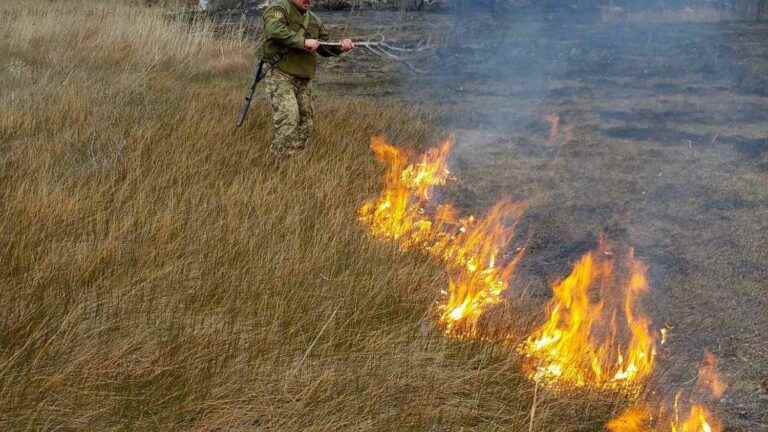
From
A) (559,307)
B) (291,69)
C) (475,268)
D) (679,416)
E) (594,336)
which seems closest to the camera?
(679,416)

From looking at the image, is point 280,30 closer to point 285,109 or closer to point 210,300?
point 285,109

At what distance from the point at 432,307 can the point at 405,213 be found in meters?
1.88

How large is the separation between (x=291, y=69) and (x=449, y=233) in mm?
2267

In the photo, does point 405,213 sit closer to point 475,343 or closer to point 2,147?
point 475,343

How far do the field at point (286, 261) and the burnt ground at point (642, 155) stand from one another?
0.03m

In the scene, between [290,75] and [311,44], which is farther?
[290,75]

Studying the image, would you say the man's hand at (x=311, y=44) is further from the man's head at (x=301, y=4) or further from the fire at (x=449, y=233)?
the fire at (x=449, y=233)

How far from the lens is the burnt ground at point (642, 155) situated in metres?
4.18

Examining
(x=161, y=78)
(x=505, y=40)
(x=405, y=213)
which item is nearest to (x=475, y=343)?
(x=405, y=213)

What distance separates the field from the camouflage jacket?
0.88 meters

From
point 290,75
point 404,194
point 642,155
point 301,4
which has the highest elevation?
point 301,4

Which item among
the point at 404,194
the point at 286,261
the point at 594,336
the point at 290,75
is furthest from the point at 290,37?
the point at 594,336

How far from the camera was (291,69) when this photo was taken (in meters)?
6.28

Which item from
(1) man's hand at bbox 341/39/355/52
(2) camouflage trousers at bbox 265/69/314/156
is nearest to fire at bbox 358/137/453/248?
(2) camouflage trousers at bbox 265/69/314/156
